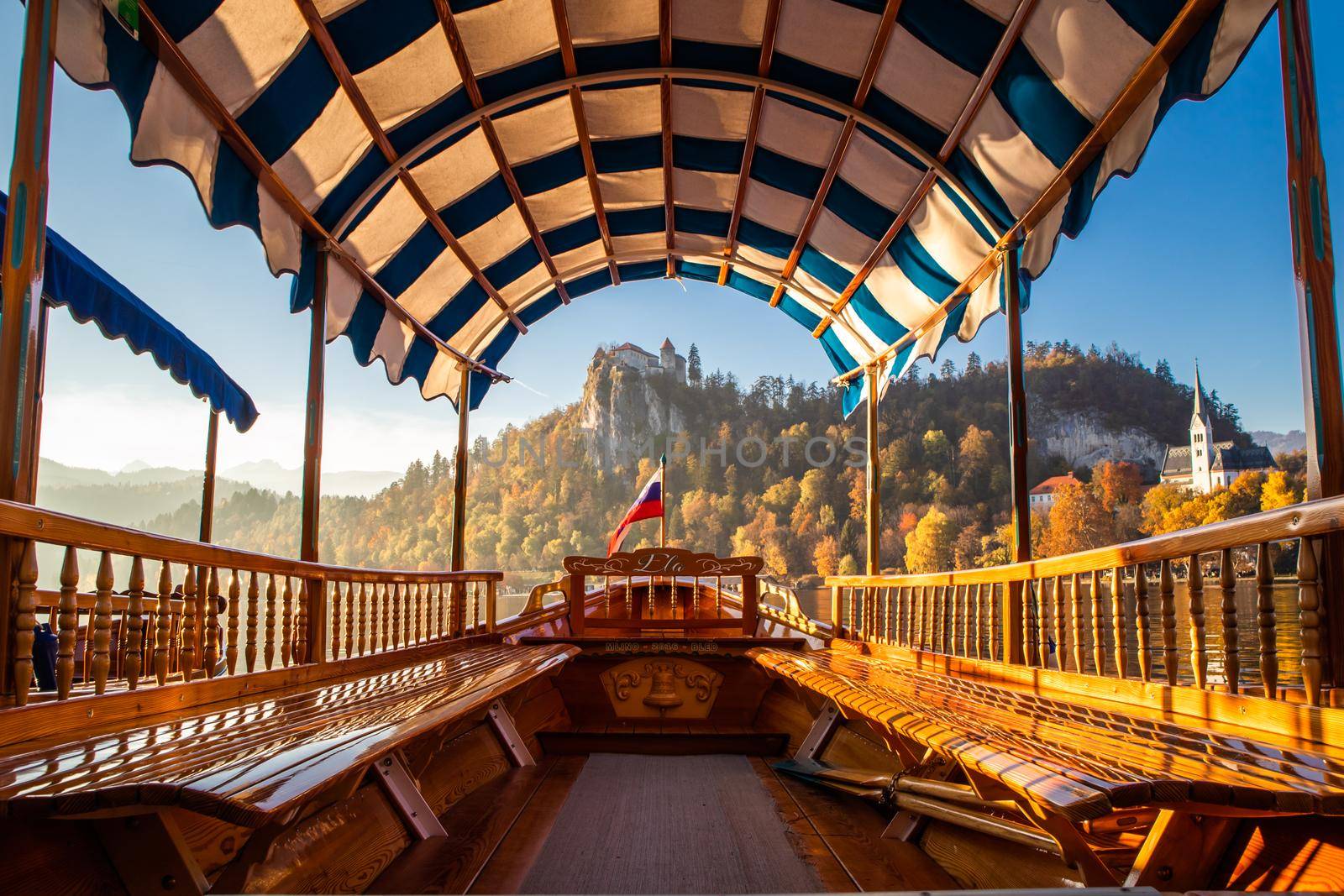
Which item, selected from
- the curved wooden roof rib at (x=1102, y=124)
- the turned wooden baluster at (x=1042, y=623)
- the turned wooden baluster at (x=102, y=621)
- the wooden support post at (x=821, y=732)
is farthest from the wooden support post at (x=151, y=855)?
the curved wooden roof rib at (x=1102, y=124)

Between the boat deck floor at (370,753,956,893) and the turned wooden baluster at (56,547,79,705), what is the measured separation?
37.9 inches

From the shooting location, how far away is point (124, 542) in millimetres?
2219

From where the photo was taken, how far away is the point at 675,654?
4973 millimetres

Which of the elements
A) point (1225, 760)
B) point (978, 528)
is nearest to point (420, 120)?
point (1225, 760)

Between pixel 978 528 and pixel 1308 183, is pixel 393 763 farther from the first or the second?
pixel 978 528

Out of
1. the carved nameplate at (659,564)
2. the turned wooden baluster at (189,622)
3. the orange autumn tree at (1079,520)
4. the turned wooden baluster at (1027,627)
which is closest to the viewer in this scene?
the turned wooden baluster at (189,622)

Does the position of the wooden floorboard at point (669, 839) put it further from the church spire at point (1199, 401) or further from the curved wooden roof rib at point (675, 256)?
the church spire at point (1199, 401)

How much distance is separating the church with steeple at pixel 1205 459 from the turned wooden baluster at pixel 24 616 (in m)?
65.1

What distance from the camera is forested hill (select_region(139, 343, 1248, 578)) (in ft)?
206

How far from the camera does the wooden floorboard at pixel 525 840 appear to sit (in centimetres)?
229

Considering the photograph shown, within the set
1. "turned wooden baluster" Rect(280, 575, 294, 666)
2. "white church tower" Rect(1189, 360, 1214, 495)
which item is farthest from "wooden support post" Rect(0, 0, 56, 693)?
"white church tower" Rect(1189, 360, 1214, 495)

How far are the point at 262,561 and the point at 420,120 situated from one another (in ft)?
7.82

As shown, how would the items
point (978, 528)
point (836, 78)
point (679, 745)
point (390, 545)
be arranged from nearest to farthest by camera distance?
point (836, 78), point (679, 745), point (978, 528), point (390, 545)

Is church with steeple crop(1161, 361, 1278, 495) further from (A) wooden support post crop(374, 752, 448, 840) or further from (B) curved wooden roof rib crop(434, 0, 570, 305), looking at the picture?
(A) wooden support post crop(374, 752, 448, 840)
